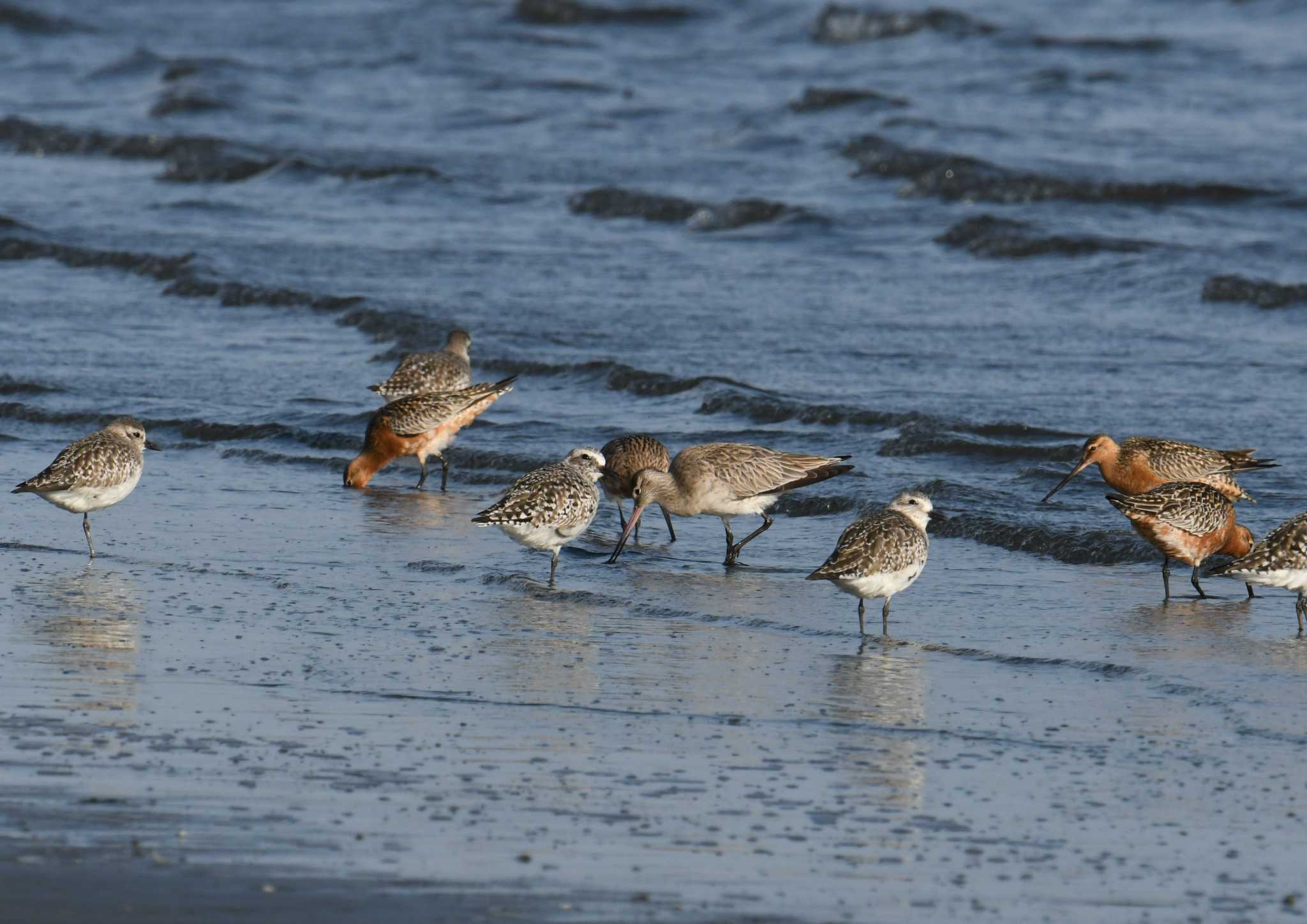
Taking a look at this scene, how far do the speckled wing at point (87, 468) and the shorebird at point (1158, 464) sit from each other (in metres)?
4.97

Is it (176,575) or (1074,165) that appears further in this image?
(1074,165)

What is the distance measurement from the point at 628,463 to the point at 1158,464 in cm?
297

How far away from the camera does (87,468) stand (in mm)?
9523

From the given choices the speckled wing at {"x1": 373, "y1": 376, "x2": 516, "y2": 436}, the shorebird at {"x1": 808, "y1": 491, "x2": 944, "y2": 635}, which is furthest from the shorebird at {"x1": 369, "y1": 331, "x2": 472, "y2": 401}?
the shorebird at {"x1": 808, "y1": 491, "x2": 944, "y2": 635}

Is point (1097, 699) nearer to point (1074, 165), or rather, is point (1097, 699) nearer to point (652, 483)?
point (652, 483)

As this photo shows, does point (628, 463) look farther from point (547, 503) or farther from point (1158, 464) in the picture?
point (1158, 464)

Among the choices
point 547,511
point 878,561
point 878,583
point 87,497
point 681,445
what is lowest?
point 681,445

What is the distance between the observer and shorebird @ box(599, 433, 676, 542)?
10805 mm

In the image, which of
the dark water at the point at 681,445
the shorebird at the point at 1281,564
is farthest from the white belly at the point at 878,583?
the shorebird at the point at 1281,564

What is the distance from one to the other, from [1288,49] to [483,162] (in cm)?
1208

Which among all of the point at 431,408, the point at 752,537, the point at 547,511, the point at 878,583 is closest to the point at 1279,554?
the point at 878,583

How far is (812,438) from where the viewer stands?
1270 cm

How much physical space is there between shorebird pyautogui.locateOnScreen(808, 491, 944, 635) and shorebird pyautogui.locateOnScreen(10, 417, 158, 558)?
3626 millimetres

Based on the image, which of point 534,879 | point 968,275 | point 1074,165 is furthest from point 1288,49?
point 534,879
